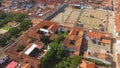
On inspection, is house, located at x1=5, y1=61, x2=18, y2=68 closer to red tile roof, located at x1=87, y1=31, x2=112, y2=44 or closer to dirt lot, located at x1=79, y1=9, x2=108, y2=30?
red tile roof, located at x1=87, y1=31, x2=112, y2=44

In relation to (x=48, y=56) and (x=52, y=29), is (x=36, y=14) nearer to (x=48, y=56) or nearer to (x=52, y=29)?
(x=52, y=29)

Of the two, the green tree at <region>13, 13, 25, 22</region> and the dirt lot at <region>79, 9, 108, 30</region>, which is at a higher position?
the green tree at <region>13, 13, 25, 22</region>

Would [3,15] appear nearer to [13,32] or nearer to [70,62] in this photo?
[13,32]

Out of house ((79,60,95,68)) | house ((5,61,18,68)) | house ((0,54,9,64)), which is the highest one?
house ((0,54,9,64))

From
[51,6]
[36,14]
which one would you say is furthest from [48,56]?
[51,6]

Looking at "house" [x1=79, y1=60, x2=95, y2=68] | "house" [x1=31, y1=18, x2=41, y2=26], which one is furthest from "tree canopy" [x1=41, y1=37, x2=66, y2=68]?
"house" [x1=31, y1=18, x2=41, y2=26]

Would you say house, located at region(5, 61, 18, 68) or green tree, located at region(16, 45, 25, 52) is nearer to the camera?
house, located at region(5, 61, 18, 68)
